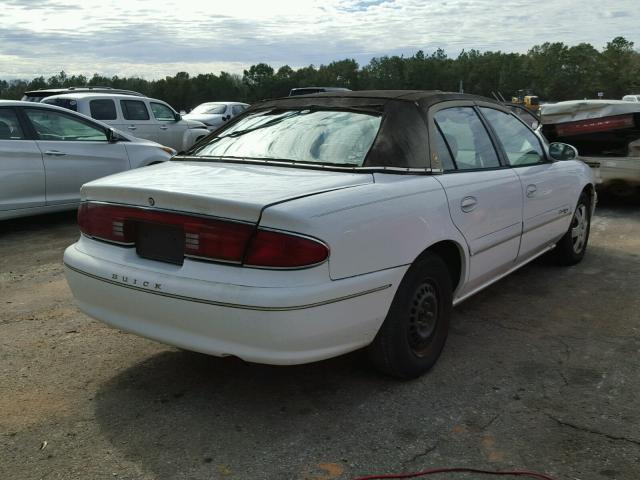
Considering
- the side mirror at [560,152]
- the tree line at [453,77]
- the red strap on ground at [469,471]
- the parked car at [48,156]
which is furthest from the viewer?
the tree line at [453,77]

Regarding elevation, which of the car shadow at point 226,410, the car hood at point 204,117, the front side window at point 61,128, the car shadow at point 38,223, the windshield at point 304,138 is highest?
the windshield at point 304,138

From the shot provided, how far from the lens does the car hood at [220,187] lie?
9.05 feet

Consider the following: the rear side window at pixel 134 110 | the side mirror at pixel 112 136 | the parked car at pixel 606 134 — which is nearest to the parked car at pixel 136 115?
the rear side window at pixel 134 110

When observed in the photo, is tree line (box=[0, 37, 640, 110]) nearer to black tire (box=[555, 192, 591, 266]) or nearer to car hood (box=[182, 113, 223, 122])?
car hood (box=[182, 113, 223, 122])

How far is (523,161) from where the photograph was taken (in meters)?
4.57

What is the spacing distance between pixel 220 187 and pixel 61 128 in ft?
18.1

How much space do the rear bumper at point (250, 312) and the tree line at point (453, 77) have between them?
213 ft

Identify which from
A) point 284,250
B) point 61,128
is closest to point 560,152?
point 284,250

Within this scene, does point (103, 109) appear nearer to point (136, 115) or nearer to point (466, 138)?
point (136, 115)

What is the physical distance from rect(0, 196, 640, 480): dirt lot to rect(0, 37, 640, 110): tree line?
2532 inches

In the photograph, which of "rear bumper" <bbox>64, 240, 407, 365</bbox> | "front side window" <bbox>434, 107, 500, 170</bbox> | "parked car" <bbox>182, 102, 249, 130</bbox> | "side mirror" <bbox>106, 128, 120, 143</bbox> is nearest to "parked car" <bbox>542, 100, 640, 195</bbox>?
"front side window" <bbox>434, 107, 500, 170</bbox>

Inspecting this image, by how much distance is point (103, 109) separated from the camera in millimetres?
12594

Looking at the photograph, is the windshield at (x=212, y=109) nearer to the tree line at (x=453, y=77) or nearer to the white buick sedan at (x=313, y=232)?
the white buick sedan at (x=313, y=232)

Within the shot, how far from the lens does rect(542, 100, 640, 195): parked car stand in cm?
820
